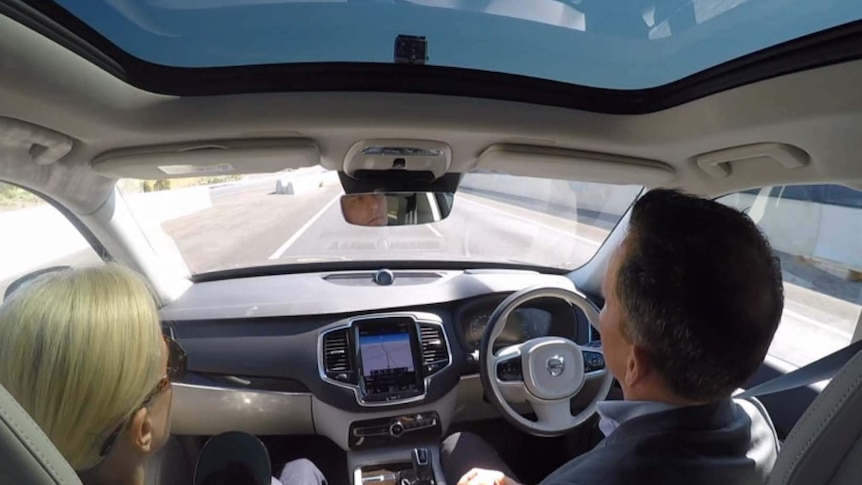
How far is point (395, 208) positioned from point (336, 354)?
3.09ft

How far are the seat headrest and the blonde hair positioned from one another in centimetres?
30

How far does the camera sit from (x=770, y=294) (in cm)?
139

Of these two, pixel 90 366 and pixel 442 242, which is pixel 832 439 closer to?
pixel 90 366

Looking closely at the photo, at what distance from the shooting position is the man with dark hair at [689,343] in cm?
135

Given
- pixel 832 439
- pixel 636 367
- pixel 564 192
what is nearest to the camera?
pixel 832 439

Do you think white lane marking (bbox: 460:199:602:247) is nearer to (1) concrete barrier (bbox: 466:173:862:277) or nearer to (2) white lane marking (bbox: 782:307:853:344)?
(1) concrete barrier (bbox: 466:173:862:277)

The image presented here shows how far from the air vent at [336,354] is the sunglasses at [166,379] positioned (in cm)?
147

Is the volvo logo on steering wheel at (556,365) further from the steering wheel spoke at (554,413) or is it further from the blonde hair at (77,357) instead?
the blonde hair at (77,357)

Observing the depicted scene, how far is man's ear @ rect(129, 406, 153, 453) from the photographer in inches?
53.3

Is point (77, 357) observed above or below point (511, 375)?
above

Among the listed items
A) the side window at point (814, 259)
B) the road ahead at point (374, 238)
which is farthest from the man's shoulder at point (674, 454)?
the road ahead at point (374, 238)

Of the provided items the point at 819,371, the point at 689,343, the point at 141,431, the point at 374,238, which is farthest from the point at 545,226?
the point at 141,431

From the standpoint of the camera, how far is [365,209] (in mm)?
2662

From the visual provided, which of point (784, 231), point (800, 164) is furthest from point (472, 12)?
point (784, 231)
